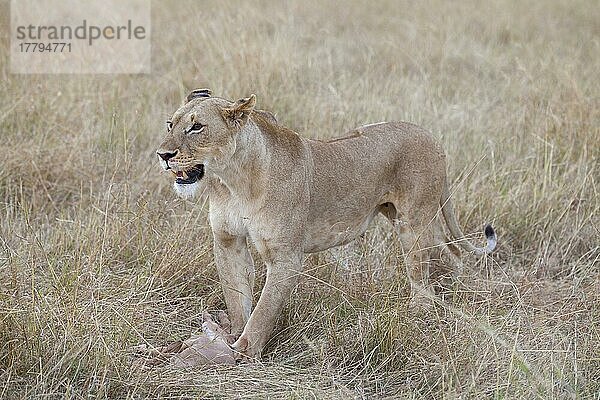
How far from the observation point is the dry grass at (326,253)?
11.0 feet

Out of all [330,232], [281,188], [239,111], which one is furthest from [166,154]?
[330,232]

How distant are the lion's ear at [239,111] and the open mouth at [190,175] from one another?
191 millimetres

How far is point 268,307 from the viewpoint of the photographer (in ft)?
11.9

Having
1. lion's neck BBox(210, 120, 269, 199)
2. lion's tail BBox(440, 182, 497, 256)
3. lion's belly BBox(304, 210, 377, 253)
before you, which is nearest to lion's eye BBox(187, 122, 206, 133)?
lion's neck BBox(210, 120, 269, 199)

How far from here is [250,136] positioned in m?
3.59

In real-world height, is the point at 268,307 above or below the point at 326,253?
above

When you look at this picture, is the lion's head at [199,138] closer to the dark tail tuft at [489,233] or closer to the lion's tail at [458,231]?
the lion's tail at [458,231]

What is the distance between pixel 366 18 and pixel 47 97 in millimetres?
4024

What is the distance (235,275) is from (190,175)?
539mm

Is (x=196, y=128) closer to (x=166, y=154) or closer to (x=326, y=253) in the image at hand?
(x=166, y=154)

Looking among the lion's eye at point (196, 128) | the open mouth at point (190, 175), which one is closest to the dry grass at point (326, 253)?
the open mouth at point (190, 175)

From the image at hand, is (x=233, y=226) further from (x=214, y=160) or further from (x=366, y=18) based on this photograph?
(x=366, y=18)

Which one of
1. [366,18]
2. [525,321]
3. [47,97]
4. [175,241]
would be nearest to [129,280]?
[175,241]

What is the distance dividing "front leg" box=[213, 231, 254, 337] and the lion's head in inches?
15.4
